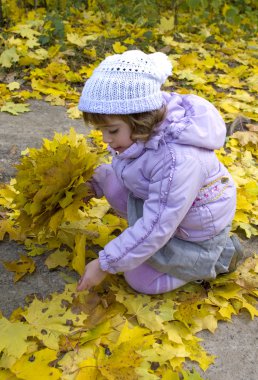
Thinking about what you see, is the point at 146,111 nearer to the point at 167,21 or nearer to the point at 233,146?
the point at 233,146

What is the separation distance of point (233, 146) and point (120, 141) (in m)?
1.65

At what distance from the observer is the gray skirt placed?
1874 millimetres

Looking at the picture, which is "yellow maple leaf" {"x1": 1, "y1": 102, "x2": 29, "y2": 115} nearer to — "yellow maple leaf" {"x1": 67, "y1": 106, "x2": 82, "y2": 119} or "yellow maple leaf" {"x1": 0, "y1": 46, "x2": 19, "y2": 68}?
"yellow maple leaf" {"x1": 67, "y1": 106, "x2": 82, "y2": 119}

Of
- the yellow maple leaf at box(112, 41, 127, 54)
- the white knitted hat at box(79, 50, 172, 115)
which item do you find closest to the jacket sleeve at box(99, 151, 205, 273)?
the white knitted hat at box(79, 50, 172, 115)

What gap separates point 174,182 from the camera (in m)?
1.61

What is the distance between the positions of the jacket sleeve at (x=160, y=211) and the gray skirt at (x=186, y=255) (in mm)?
183

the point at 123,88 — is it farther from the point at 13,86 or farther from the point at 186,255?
the point at 13,86

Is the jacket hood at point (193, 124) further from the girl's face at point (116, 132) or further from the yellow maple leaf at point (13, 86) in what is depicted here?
the yellow maple leaf at point (13, 86)

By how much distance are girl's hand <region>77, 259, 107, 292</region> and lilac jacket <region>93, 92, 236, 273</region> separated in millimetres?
49

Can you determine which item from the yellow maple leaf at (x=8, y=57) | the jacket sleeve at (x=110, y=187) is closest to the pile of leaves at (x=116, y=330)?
the jacket sleeve at (x=110, y=187)

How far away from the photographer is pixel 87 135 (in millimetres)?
3195

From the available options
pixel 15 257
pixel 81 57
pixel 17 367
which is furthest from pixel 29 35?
pixel 17 367

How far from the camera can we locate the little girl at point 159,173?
1588 mm

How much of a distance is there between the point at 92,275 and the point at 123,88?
709 millimetres
